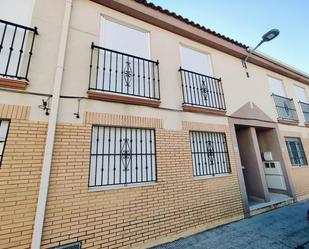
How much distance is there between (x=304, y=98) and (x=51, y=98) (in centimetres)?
1310

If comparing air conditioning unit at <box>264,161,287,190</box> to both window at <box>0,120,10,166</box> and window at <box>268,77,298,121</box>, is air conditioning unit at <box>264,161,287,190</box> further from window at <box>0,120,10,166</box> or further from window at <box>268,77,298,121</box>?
window at <box>0,120,10,166</box>

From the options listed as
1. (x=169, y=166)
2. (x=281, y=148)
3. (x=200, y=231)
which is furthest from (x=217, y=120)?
(x=281, y=148)

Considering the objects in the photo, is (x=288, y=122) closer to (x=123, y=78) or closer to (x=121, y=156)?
(x=123, y=78)

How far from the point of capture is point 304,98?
396 inches

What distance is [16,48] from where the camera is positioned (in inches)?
139

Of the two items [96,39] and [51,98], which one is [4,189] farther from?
[96,39]

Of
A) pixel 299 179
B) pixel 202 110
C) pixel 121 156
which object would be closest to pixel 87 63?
pixel 121 156

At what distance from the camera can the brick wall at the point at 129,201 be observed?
3104mm

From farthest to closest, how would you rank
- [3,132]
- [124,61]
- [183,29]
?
[183,29] < [124,61] < [3,132]

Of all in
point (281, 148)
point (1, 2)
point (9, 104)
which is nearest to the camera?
point (9, 104)

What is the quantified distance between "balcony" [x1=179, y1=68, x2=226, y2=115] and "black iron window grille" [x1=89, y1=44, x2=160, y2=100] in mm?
1074

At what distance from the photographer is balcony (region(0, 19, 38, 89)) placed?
10.8ft

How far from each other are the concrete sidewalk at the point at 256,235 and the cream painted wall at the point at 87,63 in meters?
2.88

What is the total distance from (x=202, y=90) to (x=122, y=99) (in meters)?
3.09
